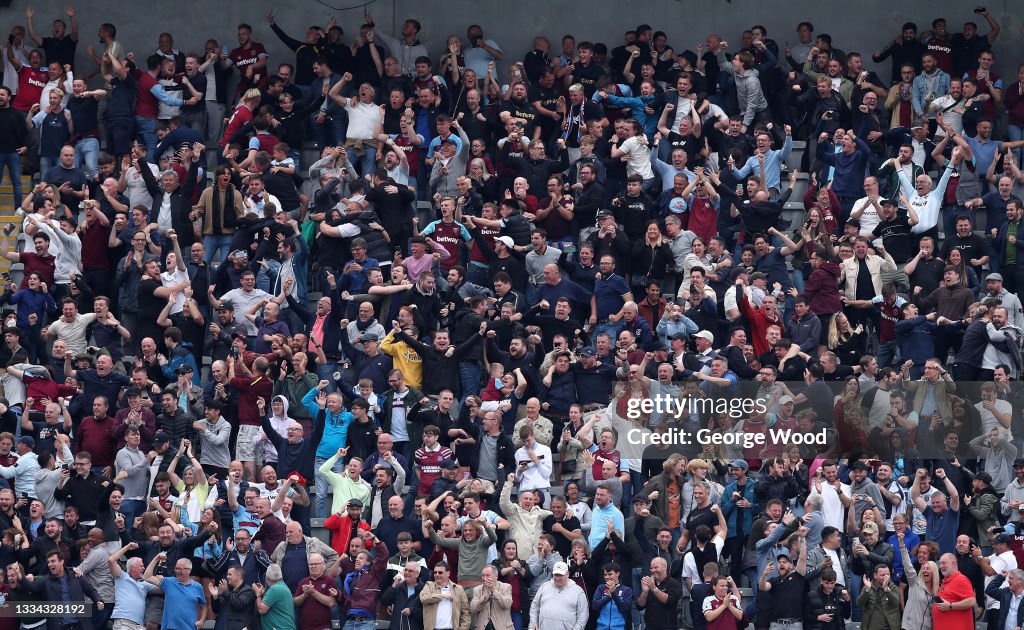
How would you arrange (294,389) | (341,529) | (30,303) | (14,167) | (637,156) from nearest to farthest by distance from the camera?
(341,529) → (294,389) → (30,303) → (637,156) → (14,167)

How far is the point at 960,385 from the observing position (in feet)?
82.7

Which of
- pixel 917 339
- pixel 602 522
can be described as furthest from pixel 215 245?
pixel 917 339

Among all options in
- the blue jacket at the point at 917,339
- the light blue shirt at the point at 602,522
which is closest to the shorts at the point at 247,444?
the light blue shirt at the point at 602,522

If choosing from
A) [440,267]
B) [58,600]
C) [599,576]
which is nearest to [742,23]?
[440,267]

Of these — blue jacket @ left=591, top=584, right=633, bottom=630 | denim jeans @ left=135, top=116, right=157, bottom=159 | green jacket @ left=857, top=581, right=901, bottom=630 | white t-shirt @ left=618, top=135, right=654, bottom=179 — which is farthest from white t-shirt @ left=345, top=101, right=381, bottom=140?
green jacket @ left=857, top=581, right=901, bottom=630

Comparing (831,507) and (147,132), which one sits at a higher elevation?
(147,132)

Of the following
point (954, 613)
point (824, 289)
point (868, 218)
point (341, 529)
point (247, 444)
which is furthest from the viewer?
point (868, 218)

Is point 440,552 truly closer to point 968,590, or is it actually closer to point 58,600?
point 58,600

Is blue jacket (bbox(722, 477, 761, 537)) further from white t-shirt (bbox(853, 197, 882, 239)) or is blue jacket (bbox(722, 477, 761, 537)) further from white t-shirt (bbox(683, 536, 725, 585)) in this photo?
white t-shirt (bbox(853, 197, 882, 239))

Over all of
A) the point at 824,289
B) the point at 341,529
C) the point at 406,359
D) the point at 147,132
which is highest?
the point at 147,132

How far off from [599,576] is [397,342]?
4232 millimetres

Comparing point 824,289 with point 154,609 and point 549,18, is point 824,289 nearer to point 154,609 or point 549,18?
point 549,18

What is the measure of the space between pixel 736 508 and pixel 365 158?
27.6ft

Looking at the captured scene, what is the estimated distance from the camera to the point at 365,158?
28.6 m
